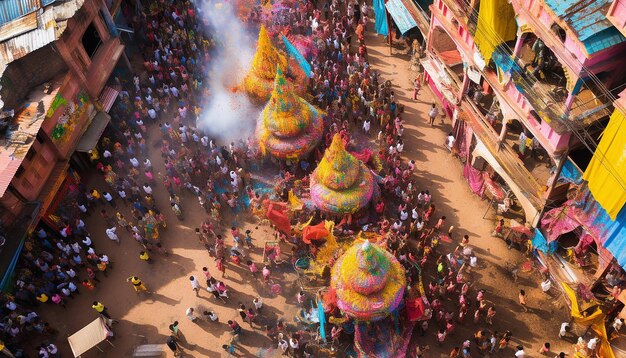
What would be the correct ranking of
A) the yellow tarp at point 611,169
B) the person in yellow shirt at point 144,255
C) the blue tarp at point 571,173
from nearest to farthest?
the yellow tarp at point 611,169 < the blue tarp at point 571,173 < the person in yellow shirt at point 144,255

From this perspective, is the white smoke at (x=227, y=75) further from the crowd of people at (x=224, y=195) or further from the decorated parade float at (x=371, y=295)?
the decorated parade float at (x=371, y=295)

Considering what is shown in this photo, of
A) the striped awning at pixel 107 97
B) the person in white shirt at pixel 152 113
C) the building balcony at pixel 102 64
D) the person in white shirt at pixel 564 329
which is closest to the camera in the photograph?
the person in white shirt at pixel 564 329

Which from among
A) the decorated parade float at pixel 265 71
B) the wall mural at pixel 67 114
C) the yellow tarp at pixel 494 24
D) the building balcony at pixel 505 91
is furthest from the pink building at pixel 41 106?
the yellow tarp at pixel 494 24

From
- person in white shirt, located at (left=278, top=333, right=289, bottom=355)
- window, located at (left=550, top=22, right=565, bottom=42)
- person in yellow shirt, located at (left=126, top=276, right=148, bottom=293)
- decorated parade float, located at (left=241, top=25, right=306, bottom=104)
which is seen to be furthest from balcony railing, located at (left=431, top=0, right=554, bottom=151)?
person in yellow shirt, located at (left=126, top=276, right=148, bottom=293)

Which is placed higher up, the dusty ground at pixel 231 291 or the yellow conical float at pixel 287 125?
the yellow conical float at pixel 287 125

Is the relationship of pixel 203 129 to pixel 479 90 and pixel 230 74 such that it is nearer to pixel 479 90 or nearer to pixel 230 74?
pixel 230 74

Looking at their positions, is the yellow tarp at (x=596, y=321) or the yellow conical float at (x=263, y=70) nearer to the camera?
→ the yellow tarp at (x=596, y=321)

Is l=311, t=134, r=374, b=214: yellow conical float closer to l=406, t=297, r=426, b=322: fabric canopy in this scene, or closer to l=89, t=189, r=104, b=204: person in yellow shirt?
l=406, t=297, r=426, b=322: fabric canopy
